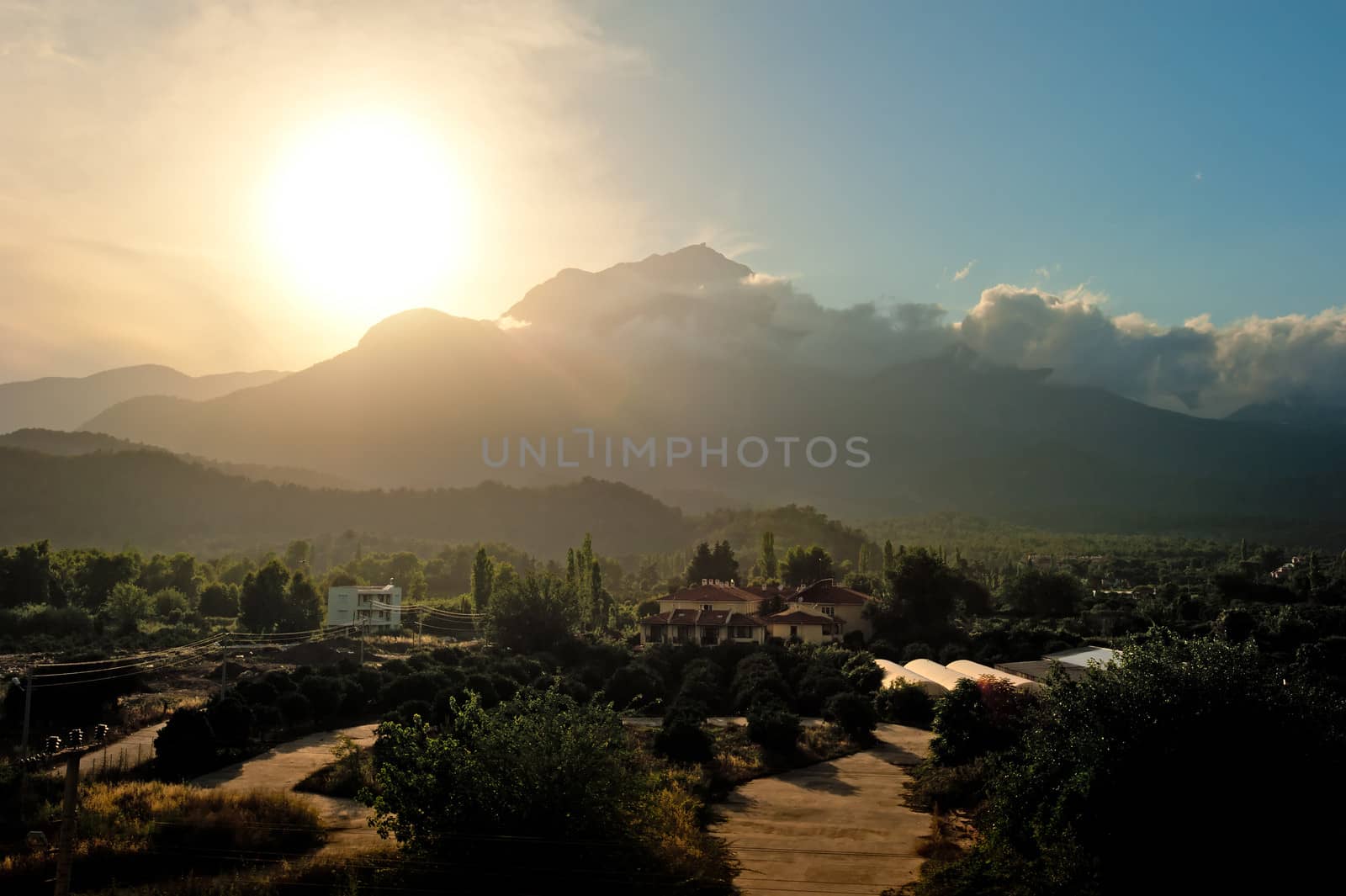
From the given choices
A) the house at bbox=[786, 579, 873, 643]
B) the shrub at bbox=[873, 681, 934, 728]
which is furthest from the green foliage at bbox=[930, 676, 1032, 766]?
the house at bbox=[786, 579, 873, 643]

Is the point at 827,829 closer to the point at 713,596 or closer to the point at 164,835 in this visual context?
the point at 164,835

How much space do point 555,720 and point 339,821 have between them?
7.67 m

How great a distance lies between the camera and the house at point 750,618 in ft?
200

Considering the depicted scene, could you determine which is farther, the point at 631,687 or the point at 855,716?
the point at 631,687

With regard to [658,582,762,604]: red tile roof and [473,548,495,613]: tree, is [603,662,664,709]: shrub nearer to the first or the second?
[658,582,762,604]: red tile roof

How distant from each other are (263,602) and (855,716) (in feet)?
178

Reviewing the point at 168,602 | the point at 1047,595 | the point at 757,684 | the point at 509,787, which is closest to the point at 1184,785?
the point at 509,787

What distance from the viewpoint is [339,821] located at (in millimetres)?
23109

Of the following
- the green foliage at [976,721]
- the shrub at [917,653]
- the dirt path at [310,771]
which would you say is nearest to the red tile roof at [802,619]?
the shrub at [917,653]

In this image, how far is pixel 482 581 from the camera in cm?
9281

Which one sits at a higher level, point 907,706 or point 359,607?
point 359,607

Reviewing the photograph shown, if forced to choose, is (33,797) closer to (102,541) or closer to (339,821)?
(339,821)

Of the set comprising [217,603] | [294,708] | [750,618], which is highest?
[750,618]

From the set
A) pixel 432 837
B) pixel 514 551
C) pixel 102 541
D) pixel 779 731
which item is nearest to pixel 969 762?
pixel 779 731
